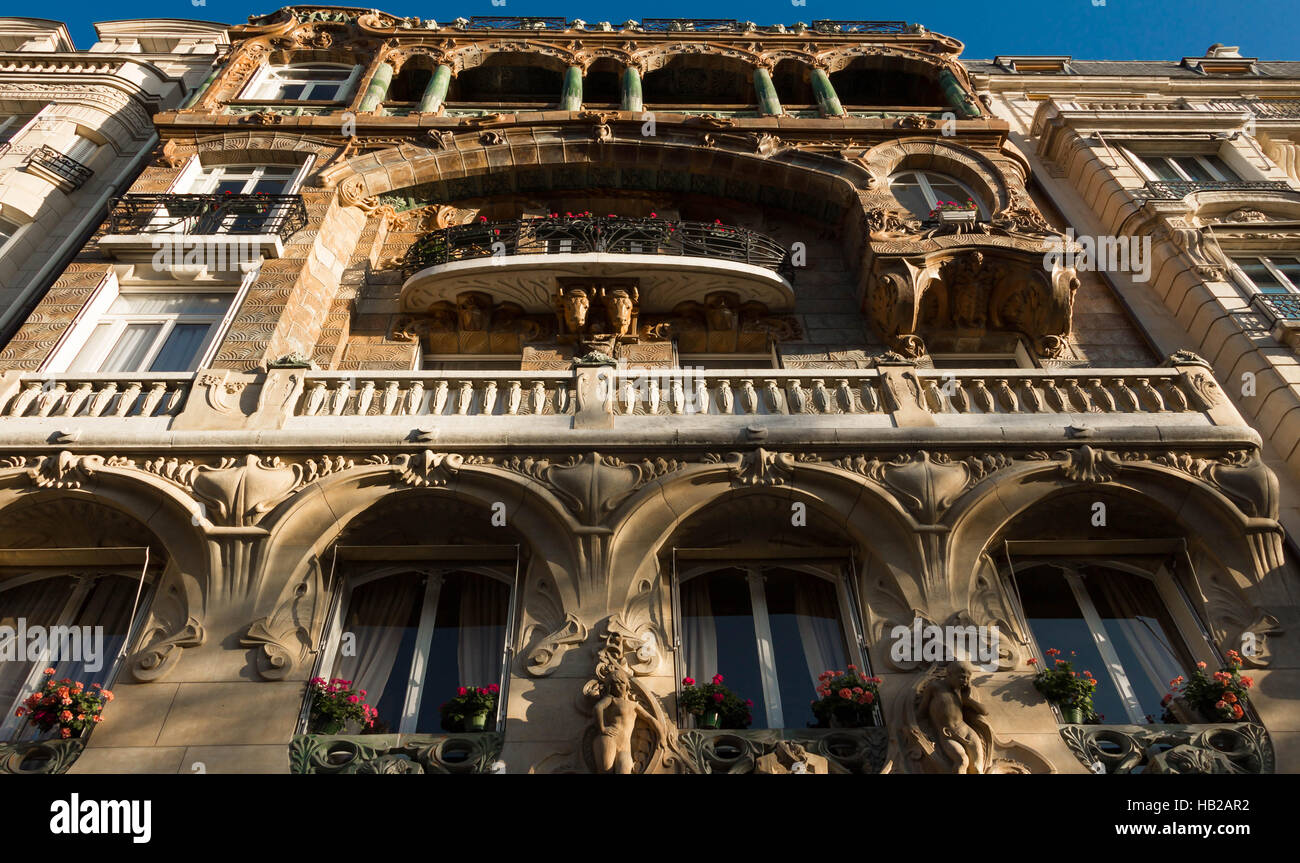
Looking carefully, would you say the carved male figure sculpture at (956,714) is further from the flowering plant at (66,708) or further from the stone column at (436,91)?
the stone column at (436,91)

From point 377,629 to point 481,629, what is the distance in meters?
1.08

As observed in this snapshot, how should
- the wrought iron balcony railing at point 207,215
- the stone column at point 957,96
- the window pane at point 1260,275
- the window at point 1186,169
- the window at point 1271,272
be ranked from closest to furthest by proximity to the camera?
the wrought iron balcony railing at point 207,215, the window at point 1271,272, the window pane at point 1260,275, the window at point 1186,169, the stone column at point 957,96

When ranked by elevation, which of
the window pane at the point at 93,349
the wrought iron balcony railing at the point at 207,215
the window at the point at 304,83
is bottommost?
the window pane at the point at 93,349

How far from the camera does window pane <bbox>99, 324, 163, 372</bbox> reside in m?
12.6

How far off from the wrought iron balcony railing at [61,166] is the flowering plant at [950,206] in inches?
629

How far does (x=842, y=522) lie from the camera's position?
9859 millimetres

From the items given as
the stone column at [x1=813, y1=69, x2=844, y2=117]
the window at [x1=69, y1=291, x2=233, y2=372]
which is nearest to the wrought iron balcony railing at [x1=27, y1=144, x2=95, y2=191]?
→ the window at [x1=69, y1=291, x2=233, y2=372]

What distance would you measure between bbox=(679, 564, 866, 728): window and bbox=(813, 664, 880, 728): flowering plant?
0.23 meters

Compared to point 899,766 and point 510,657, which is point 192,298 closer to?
point 510,657

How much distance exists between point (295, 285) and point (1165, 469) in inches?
459

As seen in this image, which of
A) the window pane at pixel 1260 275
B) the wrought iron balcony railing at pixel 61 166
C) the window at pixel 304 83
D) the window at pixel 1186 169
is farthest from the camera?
the window at pixel 304 83

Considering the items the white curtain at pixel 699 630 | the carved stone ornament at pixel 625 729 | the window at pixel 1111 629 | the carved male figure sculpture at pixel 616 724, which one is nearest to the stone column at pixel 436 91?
the white curtain at pixel 699 630

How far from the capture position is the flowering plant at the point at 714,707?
8.40m

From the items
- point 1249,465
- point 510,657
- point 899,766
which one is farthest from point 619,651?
point 1249,465
